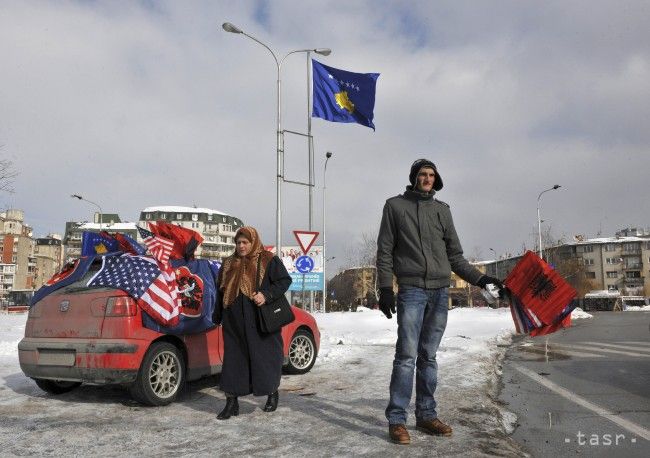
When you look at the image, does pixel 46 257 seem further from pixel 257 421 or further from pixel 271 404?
pixel 257 421

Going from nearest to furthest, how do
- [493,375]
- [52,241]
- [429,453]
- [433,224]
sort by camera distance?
1. [429,453]
2. [433,224]
3. [493,375]
4. [52,241]

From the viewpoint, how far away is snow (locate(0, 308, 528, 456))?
12.7 ft

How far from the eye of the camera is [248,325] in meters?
4.90

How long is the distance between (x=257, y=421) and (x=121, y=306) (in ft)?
5.60

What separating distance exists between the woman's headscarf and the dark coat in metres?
0.07

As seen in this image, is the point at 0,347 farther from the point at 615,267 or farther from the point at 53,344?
the point at 615,267

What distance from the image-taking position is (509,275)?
4.81 metres

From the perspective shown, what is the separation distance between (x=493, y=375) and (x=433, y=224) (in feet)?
13.8

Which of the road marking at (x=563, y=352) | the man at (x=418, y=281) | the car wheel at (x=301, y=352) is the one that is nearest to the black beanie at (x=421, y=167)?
the man at (x=418, y=281)

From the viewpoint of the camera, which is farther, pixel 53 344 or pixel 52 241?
pixel 52 241

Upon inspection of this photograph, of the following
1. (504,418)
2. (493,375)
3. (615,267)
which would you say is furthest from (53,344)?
(615,267)

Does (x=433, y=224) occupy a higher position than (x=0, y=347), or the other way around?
(x=433, y=224)

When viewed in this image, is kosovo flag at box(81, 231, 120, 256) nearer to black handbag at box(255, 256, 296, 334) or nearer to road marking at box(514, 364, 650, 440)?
black handbag at box(255, 256, 296, 334)

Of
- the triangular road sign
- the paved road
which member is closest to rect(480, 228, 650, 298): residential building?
the triangular road sign
